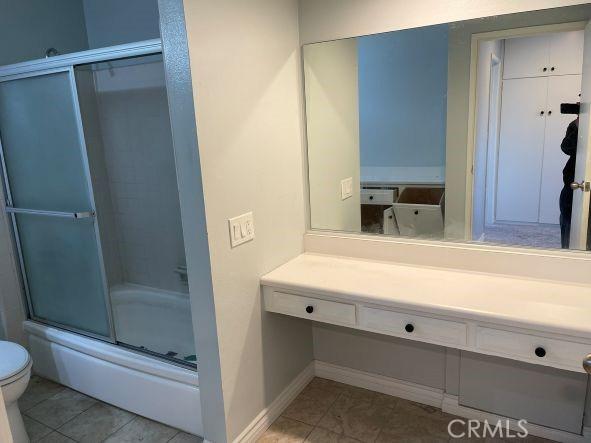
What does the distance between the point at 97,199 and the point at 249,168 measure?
1.21 meters

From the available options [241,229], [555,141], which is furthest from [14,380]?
[555,141]

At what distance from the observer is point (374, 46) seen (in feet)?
6.51

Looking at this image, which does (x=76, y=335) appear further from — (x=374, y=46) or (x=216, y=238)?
(x=374, y=46)

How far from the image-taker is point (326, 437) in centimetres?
198

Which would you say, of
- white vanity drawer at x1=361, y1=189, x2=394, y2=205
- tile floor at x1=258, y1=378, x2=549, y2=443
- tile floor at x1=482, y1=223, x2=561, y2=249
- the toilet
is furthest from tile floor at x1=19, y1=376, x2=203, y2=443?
tile floor at x1=482, y1=223, x2=561, y2=249

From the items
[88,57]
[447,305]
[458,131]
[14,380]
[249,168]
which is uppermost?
[88,57]

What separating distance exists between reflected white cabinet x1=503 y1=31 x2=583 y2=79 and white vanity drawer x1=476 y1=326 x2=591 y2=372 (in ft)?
3.29

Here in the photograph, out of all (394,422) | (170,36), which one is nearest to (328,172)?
(170,36)

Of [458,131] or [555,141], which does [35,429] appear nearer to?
[458,131]

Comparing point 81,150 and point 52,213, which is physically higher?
point 81,150

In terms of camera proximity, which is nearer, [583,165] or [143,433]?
[583,165]

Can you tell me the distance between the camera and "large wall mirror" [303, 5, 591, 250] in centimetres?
168

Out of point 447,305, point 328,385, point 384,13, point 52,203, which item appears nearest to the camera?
point 447,305

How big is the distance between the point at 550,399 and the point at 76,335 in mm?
2384
